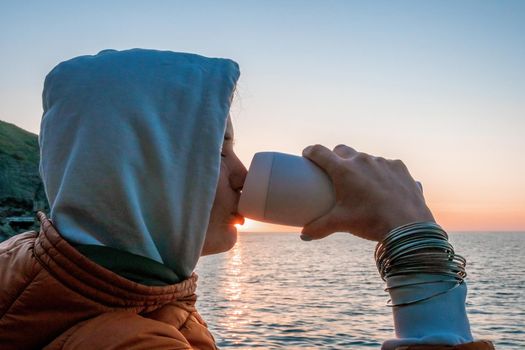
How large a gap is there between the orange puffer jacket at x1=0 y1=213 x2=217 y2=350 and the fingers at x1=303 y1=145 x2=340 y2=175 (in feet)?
2.10

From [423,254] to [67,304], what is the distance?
920 mm

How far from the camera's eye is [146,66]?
176 centimetres

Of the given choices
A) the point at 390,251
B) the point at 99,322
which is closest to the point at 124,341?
the point at 99,322

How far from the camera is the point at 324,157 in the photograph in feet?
5.99

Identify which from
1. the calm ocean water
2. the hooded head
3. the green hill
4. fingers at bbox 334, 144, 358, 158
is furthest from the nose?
the green hill

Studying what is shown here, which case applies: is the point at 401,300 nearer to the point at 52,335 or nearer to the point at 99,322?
the point at 99,322

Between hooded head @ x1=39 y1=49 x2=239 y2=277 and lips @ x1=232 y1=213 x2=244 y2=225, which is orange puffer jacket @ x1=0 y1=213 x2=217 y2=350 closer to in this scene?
hooded head @ x1=39 y1=49 x2=239 y2=277

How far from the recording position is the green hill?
44.8m

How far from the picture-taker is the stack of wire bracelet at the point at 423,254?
1627 mm

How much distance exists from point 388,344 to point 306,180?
53cm

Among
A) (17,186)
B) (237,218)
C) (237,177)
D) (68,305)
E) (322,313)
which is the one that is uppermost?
(237,177)

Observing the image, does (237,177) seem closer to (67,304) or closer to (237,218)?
(237,218)

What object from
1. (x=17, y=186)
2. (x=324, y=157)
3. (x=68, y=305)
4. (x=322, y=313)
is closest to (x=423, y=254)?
(x=324, y=157)

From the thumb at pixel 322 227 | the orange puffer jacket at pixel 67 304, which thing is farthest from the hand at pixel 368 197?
the orange puffer jacket at pixel 67 304
